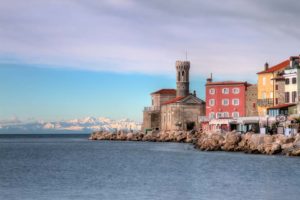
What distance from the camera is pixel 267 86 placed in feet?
271

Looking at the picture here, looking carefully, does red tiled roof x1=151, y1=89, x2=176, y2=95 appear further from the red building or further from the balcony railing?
the red building

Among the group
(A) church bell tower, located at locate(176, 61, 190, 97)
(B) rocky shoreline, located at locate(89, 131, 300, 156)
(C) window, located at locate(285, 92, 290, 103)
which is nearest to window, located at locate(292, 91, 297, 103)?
(C) window, located at locate(285, 92, 290, 103)

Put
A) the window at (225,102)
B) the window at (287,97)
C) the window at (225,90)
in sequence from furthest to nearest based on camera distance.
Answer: the window at (225,102), the window at (225,90), the window at (287,97)

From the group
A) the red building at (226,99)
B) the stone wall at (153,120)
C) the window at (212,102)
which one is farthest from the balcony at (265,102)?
the stone wall at (153,120)

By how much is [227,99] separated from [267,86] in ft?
41.1

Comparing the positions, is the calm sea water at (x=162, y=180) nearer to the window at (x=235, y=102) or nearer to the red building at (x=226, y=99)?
the red building at (x=226, y=99)

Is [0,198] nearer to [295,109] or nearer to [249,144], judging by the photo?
[249,144]

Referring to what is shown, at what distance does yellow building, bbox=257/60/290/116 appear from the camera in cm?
8069

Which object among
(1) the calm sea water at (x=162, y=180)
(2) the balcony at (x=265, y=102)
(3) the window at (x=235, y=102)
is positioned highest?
(3) the window at (x=235, y=102)

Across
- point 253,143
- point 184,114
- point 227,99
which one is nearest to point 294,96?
point 253,143

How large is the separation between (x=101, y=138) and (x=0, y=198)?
112 m

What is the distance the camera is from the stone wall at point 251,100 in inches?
3521

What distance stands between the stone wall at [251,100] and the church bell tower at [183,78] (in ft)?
102

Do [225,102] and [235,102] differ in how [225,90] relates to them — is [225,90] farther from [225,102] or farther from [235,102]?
[235,102]
